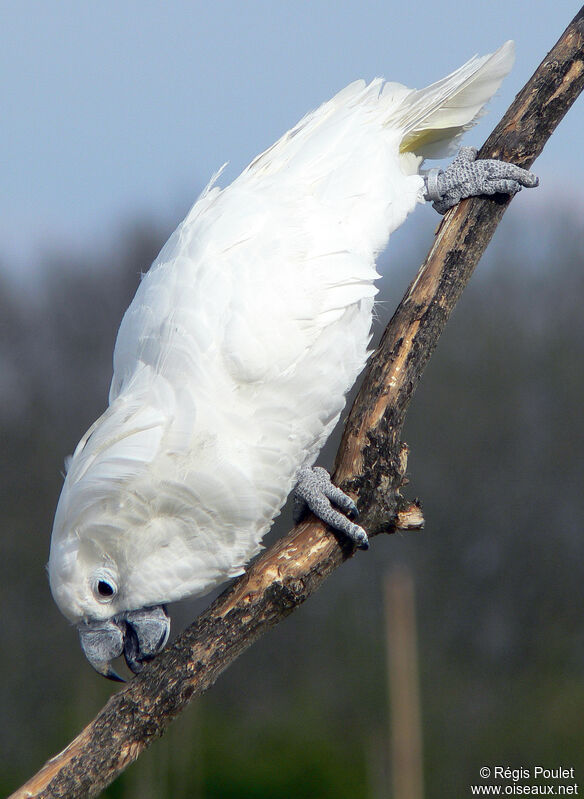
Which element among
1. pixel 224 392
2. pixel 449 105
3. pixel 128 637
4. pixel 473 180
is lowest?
pixel 128 637

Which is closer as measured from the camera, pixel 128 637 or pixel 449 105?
pixel 128 637

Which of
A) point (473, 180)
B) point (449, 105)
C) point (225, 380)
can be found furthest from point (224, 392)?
point (449, 105)

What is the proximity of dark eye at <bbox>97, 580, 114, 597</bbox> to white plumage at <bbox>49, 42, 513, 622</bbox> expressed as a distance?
0.01m

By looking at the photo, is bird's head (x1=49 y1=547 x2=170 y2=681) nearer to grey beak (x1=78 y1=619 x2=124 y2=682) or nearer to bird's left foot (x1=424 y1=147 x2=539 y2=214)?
grey beak (x1=78 y1=619 x2=124 y2=682)

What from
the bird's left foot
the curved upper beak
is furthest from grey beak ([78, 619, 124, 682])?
the bird's left foot

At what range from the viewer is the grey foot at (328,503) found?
1.80 m

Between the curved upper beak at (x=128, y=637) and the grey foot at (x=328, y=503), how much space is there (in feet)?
1.42

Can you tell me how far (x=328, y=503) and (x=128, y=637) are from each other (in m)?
0.57

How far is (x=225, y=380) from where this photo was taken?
1778 mm

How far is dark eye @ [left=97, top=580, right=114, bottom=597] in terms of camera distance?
175cm

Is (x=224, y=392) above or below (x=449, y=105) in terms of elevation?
below

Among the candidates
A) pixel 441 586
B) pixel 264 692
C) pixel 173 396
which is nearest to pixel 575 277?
pixel 441 586

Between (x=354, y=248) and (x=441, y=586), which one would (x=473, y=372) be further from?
(x=354, y=248)

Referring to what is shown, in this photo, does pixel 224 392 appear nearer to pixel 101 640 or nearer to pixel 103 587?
pixel 103 587
